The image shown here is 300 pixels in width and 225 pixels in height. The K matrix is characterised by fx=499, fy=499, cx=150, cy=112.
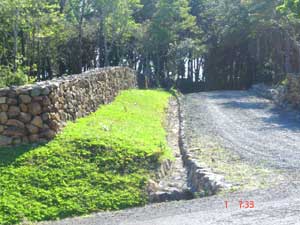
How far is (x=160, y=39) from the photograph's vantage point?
3312 cm

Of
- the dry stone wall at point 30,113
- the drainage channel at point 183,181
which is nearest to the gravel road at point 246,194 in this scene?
the drainage channel at point 183,181

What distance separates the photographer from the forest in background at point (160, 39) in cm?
2395

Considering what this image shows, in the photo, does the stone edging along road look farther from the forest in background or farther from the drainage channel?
the forest in background

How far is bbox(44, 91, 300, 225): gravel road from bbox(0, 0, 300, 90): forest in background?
10460 mm

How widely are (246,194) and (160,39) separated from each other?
27.7 m

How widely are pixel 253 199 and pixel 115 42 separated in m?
27.6

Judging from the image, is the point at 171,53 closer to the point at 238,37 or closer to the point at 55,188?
the point at 238,37

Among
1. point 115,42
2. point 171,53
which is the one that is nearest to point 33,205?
point 115,42

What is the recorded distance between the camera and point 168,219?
17.8 ft

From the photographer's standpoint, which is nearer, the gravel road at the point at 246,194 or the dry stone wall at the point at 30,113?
the gravel road at the point at 246,194

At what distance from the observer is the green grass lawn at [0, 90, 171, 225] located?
6.62 m
